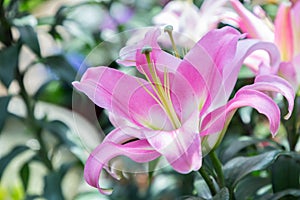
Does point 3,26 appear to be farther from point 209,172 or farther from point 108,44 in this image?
point 209,172

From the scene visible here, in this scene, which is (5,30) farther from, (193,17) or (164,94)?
(164,94)

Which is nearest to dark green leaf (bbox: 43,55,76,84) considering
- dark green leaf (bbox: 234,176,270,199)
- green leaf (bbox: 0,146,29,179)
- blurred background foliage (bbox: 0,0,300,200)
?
blurred background foliage (bbox: 0,0,300,200)

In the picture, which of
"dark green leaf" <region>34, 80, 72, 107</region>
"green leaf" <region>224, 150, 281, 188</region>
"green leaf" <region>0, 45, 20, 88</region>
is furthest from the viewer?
"dark green leaf" <region>34, 80, 72, 107</region>

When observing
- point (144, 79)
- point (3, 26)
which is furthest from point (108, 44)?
point (3, 26)

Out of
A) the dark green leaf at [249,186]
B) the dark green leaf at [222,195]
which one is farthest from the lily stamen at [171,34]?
the dark green leaf at [249,186]

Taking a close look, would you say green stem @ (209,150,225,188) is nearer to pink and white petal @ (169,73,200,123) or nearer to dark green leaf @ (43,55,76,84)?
pink and white petal @ (169,73,200,123)

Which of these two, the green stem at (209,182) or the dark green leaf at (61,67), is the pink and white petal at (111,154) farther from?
the dark green leaf at (61,67)
